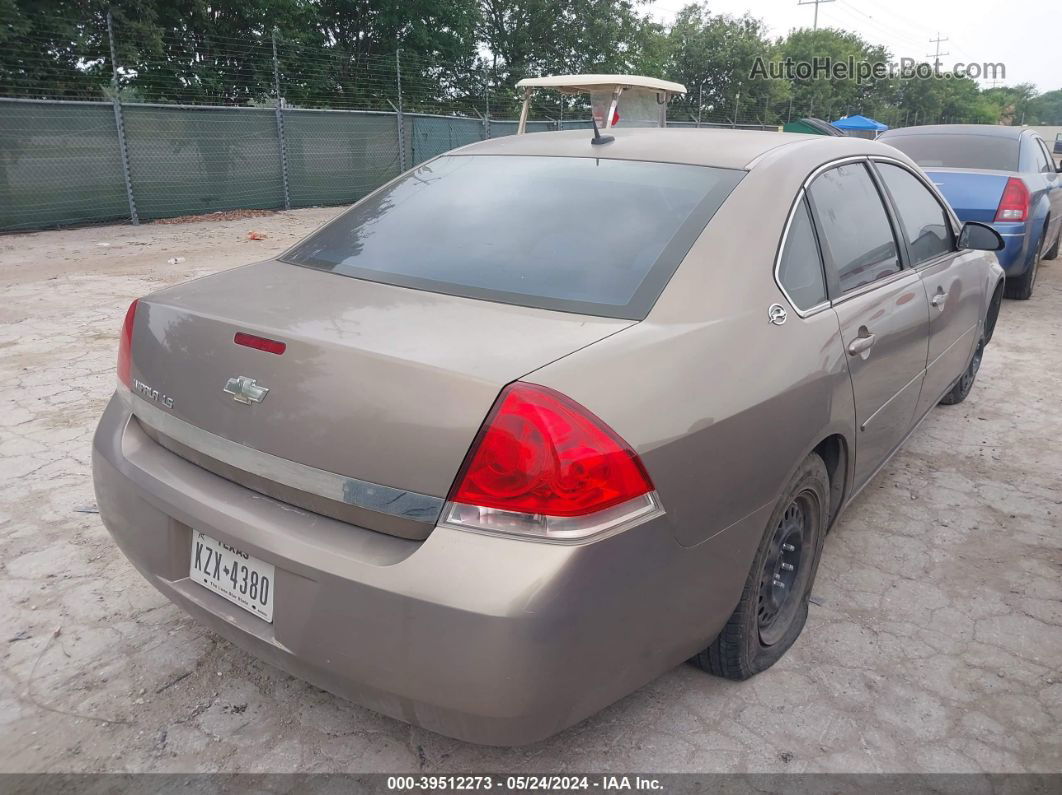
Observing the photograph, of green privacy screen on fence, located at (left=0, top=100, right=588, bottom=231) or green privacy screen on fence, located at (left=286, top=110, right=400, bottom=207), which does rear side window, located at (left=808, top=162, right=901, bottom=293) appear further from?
green privacy screen on fence, located at (left=286, top=110, right=400, bottom=207)

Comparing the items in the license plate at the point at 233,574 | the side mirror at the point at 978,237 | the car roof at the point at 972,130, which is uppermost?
the car roof at the point at 972,130

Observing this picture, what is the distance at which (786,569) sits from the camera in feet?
8.59

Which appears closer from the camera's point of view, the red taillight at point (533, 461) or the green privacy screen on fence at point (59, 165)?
the red taillight at point (533, 461)

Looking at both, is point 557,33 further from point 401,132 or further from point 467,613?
point 467,613

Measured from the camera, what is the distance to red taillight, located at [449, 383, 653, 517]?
5.45ft

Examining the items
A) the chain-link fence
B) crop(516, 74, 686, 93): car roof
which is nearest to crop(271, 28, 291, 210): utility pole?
the chain-link fence

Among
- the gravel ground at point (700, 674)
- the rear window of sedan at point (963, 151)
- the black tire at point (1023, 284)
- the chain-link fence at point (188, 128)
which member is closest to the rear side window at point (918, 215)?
the gravel ground at point (700, 674)

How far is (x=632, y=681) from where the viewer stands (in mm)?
1871

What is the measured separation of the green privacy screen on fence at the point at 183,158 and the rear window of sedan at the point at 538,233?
1083 cm

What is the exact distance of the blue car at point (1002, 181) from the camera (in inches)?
277

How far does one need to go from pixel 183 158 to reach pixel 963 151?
1115 cm

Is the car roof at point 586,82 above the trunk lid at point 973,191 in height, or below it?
above

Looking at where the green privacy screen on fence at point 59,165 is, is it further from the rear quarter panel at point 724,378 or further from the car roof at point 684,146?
the rear quarter panel at point 724,378

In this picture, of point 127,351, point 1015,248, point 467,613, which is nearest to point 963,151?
point 1015,248
